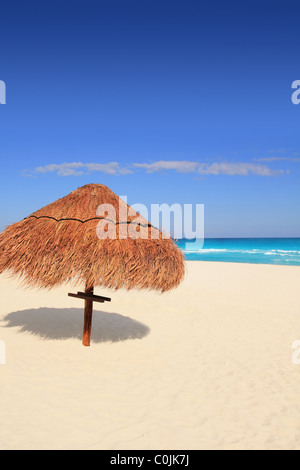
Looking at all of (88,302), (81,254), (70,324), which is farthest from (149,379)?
(70,324)

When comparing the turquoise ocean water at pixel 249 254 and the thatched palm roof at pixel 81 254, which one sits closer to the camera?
the thatched palm roof at pixel 81 254

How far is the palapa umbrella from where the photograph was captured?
5.14 meters

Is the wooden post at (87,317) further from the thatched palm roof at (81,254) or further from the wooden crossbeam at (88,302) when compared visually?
the thatched palm roof at (81,254)

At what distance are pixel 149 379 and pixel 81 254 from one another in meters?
2.29

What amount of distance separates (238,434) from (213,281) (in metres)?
12.5

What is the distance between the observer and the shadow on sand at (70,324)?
6.98 m

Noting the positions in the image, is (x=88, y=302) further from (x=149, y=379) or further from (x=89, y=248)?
(x=149, y=379)

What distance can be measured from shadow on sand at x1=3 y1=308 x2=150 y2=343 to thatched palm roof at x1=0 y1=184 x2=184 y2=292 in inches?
79.9

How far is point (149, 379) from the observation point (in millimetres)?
5125

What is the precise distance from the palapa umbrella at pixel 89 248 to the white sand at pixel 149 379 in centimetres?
139

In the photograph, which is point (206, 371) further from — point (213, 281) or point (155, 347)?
point (213, 281)

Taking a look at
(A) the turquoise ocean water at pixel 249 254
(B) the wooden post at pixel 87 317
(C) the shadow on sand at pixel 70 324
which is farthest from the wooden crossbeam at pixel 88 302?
(A) the turquoise ocean water at pixel 249 254
